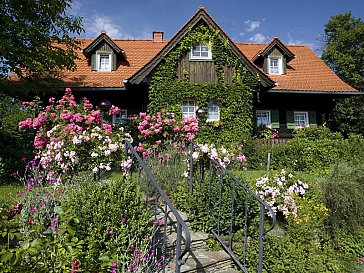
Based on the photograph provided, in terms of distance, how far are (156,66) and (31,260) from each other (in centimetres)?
1084

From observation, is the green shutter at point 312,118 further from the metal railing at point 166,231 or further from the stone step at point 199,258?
the stone step at point 199,258

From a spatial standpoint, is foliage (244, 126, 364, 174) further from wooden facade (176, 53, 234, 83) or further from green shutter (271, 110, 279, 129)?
wooden facade (176, 53, 234, 83)

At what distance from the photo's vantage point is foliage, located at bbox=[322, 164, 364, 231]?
Answer: 5.52m

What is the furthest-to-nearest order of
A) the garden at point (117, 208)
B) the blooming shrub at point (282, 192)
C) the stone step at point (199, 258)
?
the blooming shrub at point (282, 192), the stone step at point (199, 258), the garden at point (117, 208)

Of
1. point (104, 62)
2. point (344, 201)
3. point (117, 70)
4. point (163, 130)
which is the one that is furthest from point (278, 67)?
point (344, 201)

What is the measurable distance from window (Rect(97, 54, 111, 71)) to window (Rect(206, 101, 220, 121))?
5352mm

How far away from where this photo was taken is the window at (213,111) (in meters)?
13.0

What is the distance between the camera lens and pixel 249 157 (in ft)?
36.4

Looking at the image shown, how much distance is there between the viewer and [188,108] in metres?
13.0

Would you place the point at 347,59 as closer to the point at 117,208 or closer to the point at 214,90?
the point at 214,90

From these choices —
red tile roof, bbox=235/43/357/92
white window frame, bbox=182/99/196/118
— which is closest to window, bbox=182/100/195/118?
white window frame, bbox=182/99/196/118

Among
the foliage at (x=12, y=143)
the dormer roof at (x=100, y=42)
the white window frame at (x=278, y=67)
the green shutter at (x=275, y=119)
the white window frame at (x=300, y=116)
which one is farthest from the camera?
the white window frame at (x=278, y=67)

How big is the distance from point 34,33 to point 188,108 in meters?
6.63

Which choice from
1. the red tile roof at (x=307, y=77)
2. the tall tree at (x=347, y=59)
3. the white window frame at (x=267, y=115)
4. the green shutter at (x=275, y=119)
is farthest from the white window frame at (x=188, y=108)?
the tall tree at (x=347, y=59)
